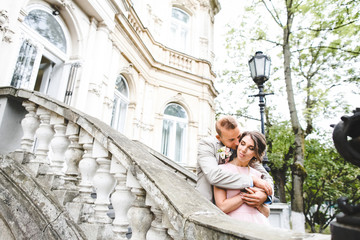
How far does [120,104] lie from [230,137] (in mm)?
6986

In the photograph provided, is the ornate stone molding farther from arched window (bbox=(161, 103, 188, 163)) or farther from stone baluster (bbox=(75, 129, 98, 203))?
arched window (bbox=(161, 103, 188, 163))

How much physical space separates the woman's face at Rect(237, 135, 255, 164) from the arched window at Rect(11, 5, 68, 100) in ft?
14.7

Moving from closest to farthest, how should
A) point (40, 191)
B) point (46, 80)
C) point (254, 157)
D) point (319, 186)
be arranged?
A: 1. point (40, 191)
2. point (254, 157)
3. point (46, 80)
4. point (319, 186)

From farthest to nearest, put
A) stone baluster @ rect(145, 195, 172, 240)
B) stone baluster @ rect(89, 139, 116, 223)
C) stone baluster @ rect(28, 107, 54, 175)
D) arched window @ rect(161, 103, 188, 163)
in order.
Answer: arched window @ rect(161, 103, 188, 163) → stone baluster @ rect(28, 107, 54, 175) → stone baluster @ rect(89, 139, 116, 223) → stone baluster @ rect(145, 195, 172, 240)

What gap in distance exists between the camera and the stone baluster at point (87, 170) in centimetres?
186

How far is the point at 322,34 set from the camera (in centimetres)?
1028

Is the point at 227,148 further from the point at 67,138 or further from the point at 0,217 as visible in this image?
the point at 0,217

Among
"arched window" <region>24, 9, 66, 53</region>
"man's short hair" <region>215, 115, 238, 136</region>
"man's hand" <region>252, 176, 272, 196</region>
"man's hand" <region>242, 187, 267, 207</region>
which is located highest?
"arched window" <region>24, 9, 66, 53</region>

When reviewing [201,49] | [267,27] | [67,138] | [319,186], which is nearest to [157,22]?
[201,49]

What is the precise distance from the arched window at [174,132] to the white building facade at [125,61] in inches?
1.8

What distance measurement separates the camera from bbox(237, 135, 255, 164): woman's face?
1910 millimetres

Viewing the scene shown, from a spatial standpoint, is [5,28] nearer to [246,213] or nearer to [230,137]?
[230,137]

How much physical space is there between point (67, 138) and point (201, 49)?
35.5 ft

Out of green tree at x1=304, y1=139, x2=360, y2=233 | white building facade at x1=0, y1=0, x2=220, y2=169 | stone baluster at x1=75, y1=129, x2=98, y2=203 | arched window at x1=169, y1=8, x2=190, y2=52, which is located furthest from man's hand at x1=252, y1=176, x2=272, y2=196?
green tree at x1=304, y1=139, x2=360, y2=233
